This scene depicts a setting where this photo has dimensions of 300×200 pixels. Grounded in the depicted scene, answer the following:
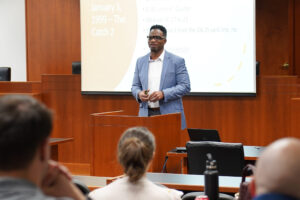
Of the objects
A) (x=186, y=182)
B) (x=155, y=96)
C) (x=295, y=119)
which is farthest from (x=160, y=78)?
(x=186, y=182)

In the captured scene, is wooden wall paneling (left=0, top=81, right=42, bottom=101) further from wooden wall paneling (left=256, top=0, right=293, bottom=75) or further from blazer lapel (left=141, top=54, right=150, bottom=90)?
wooden wall paneling (left=256, top=0, right=293, bottom=75)

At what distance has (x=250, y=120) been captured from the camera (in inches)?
267

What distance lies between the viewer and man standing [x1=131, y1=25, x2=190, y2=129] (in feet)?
17.0

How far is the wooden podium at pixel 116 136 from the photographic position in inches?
186

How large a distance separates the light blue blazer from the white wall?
5871 mm

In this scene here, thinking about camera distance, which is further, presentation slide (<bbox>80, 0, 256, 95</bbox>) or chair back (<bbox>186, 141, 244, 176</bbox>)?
presentation slide (<bbox>80, 0, 256, 95</bbox>)

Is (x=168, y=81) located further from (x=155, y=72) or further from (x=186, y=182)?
(x=186, y=182)

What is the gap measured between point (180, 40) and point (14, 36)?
16.4 ft

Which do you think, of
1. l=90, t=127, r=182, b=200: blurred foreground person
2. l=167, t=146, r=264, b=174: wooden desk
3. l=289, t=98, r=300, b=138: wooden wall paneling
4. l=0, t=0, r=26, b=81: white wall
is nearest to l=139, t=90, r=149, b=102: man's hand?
l=167, t=146, r=264, b=174: wooden desk

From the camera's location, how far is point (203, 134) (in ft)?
14.5

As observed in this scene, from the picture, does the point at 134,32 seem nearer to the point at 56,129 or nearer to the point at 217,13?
the point at 217,13

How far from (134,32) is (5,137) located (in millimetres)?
5949

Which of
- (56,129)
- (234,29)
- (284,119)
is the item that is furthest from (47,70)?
(284,119)

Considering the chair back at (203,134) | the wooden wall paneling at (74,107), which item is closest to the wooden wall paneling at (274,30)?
the wooden wall paneling at (74,107)
